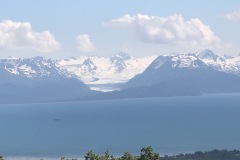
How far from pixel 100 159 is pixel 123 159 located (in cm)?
440

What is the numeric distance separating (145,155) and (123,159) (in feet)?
11.2

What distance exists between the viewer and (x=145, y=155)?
9031cm

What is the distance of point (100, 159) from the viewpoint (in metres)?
93.4

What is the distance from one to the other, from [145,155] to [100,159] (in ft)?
24.9

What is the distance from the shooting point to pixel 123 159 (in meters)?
90.9
